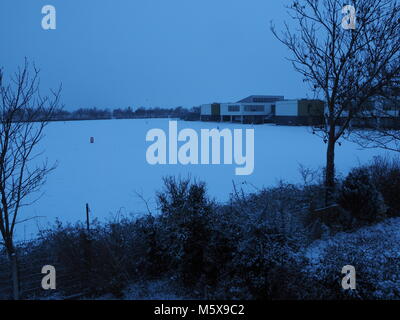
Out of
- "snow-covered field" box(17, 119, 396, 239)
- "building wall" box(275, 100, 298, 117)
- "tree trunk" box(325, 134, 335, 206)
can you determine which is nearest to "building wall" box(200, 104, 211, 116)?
"building wall" box(275, 100, 298, 117)

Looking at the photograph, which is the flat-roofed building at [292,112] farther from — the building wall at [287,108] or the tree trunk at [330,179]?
the tree trunk at [330,179]

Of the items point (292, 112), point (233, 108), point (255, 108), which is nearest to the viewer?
point (292, 112)

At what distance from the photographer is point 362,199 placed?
8672mm

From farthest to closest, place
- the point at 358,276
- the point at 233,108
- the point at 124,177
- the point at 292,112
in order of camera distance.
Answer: the point at 233,108 → the point at 292,112 → the point at 124,177 → the point at 358,276

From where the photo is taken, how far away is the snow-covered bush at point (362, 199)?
28.3 ft

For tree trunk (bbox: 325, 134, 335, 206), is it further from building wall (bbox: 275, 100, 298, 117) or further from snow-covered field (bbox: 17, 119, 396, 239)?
building wall (bbox: 275, 100, 298, 117)

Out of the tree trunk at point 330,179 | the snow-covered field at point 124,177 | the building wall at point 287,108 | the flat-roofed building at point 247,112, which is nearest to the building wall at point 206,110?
the flat-roofed building at point 247,112

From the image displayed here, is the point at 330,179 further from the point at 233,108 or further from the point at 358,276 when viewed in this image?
the point at 233,108

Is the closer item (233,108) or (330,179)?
(330,179)

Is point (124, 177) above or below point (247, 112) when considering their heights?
below

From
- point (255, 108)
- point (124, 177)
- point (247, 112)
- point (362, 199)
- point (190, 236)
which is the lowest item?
point (124, 177)

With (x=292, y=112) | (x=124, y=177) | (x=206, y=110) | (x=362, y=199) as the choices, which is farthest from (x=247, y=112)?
(x=362, y=199)

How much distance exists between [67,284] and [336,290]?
452 centimetres
